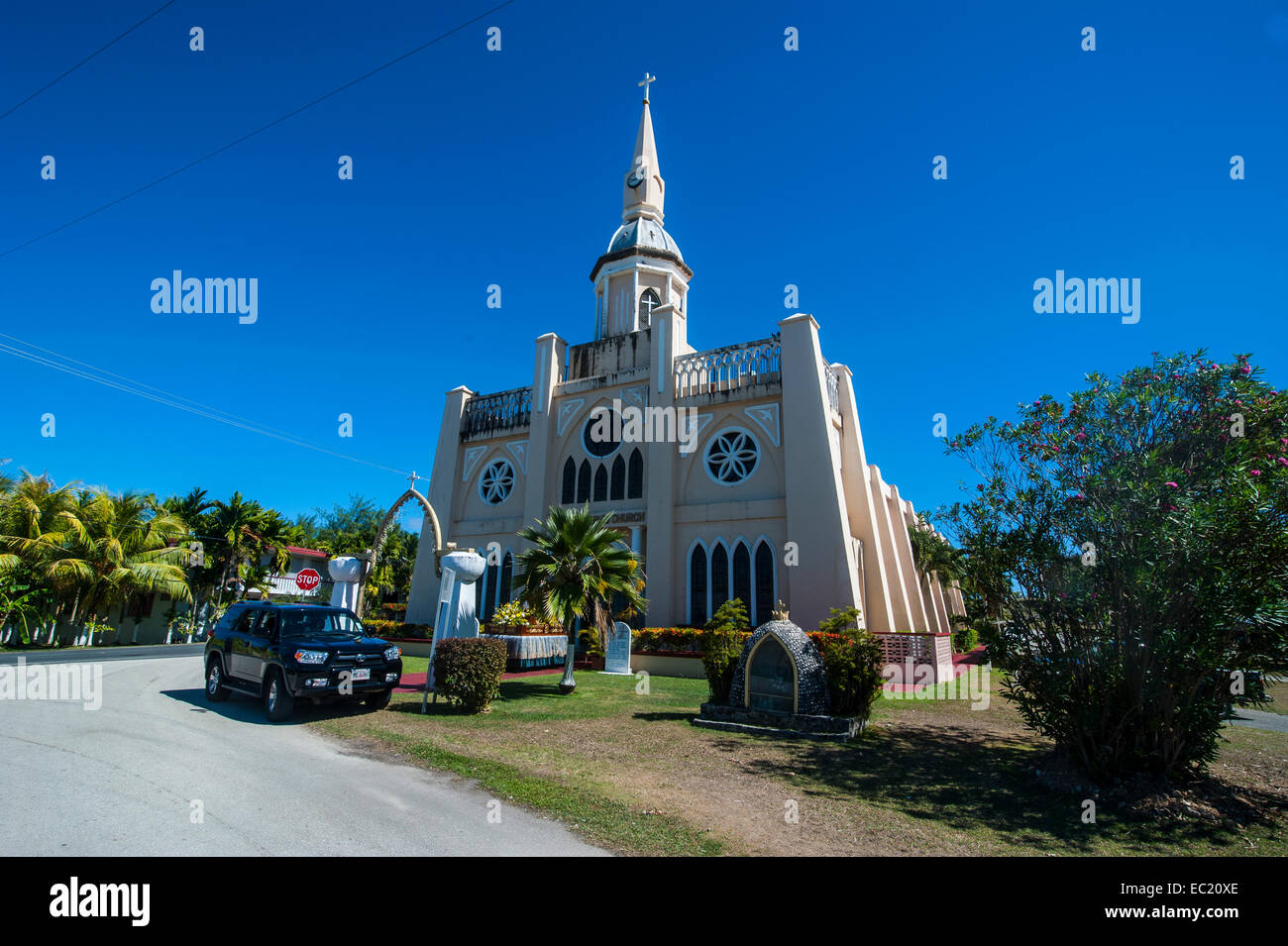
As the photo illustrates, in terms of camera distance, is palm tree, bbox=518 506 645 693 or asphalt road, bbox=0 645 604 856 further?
palm tree, bbox=518 506 645 693

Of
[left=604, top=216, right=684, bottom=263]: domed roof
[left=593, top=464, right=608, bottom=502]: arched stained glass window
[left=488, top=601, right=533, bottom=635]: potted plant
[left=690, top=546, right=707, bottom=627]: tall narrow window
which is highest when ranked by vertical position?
[left=604, top=216, right=684, bottom=263]: domed roof

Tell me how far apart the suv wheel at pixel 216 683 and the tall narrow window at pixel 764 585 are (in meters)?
13.2

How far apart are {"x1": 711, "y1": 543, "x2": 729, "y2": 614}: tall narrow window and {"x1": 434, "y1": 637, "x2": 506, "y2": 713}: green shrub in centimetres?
972

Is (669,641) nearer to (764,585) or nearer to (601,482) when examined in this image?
(764,585)

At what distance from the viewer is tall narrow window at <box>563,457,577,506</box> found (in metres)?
23.1

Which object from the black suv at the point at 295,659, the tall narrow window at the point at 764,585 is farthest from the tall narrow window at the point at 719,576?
the black suv at the point at 295,659

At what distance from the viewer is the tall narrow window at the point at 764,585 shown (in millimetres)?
18344

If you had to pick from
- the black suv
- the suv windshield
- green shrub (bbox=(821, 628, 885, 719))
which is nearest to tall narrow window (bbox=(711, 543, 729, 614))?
green shrub (bbox=(821, 628, 885, 719))

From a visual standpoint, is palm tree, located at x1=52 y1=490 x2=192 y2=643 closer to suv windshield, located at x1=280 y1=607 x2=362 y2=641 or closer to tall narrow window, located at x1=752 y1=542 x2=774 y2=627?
suv windshield, located at x1=280 y1=607 x2=362 y2=641

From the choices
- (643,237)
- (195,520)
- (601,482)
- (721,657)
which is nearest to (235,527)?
(195,520)

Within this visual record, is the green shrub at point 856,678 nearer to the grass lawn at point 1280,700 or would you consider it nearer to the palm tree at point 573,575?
the palm tree at point 573,575

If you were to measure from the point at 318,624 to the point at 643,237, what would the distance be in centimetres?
2083

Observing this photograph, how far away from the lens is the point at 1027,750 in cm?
875

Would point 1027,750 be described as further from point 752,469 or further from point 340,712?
point 752,469
